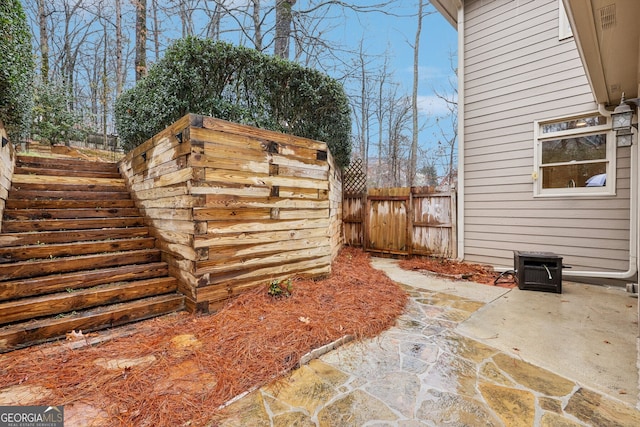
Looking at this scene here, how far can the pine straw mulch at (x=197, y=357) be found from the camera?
5.21ft

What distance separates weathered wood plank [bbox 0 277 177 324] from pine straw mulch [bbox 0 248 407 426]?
1.11ft

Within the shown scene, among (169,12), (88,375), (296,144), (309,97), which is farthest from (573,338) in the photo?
(169,12)

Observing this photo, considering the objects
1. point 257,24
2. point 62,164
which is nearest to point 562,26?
point 257,24

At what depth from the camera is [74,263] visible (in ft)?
8.97

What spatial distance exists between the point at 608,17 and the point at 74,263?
5528 millimetres

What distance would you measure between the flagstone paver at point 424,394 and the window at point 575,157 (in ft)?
12.0

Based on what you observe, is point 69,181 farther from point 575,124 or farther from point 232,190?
point 575,124

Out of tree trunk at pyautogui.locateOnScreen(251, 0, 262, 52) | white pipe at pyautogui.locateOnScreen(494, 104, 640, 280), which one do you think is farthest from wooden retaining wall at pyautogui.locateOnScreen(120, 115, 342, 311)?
white pipe at pyautogui.locateOnScreen(494, 104, 640, 280)

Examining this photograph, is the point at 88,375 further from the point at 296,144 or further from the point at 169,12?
the point at 169,12

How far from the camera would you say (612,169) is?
4035mm

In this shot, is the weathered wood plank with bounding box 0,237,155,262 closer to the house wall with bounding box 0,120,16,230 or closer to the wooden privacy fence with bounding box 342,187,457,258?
the house wall with bounding box 0,120,16,230

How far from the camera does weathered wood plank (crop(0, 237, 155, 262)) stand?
2561 millimetres

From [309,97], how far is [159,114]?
2.42 m

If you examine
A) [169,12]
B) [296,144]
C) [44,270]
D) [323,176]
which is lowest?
[44,270]
